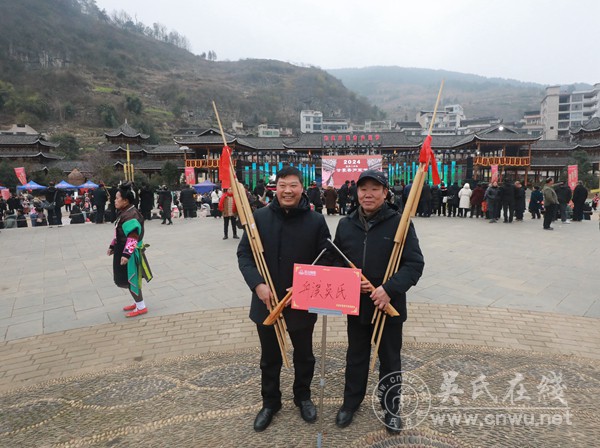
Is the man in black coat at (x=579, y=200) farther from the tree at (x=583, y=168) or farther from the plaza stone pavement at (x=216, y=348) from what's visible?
the tree at (x=583, y=168)

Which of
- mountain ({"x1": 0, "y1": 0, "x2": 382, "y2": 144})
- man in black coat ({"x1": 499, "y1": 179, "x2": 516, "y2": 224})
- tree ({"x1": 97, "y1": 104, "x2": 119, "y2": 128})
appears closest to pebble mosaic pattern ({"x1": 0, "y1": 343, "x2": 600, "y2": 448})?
man in black coat ({"x1": 499, "y1": 179, "x2": 516, "y2": 224})

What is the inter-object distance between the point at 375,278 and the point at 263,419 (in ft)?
4.13

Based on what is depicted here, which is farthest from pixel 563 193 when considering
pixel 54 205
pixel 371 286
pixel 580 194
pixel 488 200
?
pixel 54 205

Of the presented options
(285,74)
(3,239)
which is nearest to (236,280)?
(3,239)

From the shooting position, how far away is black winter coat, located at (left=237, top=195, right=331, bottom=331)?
2377 mm

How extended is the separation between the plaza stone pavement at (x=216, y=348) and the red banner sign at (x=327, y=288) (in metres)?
0.98

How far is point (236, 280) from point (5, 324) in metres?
3.03

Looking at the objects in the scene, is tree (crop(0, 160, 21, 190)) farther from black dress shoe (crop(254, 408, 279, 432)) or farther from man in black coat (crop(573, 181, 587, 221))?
man in black coat (crop(573, 181, 587, 221))

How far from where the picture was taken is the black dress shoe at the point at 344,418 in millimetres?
2423

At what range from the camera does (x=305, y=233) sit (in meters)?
2.39

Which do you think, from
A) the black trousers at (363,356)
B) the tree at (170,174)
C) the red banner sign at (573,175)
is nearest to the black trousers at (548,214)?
the red banner sign at (573,175)

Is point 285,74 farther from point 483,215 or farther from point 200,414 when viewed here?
point 200,414

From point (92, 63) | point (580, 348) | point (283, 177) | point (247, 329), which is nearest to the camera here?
point (283, 177)

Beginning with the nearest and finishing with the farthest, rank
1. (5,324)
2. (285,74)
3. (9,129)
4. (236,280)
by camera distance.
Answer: (5,324)
(236,280)
(9,129)
(285,74)
